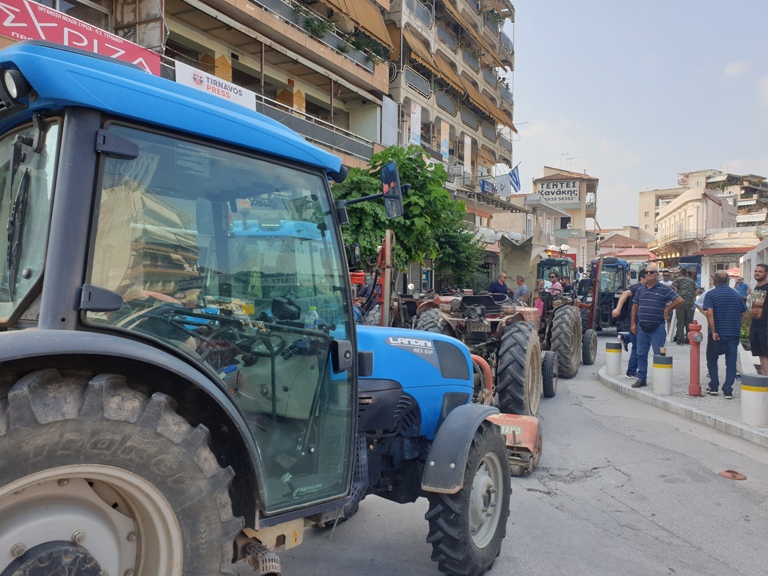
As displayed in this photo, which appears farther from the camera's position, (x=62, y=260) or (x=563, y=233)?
(x=563, y=233)

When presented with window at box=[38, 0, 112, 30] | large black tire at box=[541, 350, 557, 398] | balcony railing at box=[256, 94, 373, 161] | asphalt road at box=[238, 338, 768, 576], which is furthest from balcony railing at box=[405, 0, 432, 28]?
asphalt road at box=[238, 338, 768, 576]

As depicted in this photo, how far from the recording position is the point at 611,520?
446 centimetres

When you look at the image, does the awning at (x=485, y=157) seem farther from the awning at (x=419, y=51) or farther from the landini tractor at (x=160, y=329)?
the landini tractor at (x=160, y=329)

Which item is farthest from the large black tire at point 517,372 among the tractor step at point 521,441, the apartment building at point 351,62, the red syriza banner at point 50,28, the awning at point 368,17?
the awning at point 368,17

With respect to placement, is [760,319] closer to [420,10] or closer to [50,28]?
[50,28]

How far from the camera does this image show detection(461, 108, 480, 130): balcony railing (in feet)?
115

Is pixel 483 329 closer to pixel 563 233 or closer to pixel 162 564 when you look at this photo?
pixel 162 564

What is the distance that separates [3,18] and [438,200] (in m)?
7.41

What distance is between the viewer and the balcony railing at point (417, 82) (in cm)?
2629

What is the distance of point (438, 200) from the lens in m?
10.4

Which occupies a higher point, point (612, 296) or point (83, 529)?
point (612, 296)

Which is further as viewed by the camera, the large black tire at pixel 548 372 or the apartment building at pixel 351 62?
the apartment building at pixel 351 62

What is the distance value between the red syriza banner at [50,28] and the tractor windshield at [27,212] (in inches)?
311

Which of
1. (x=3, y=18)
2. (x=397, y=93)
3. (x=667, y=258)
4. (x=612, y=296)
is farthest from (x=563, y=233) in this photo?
(x=3, y=18)
